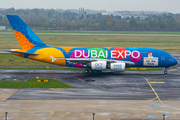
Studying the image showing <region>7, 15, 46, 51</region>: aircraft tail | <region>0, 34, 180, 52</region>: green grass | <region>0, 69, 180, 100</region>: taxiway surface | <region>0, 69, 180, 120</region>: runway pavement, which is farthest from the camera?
<region>0, 34, 180, 52</region>: green grass

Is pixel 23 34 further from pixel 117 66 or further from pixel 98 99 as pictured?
pixel 98 99

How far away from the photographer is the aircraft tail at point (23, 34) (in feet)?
164

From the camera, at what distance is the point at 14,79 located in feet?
146

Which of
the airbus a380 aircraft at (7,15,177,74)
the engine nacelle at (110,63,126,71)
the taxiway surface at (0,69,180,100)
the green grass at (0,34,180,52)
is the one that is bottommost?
the green grass at (0,34,180,52)

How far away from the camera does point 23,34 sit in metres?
50.4

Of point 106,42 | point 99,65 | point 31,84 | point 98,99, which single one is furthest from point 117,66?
point 106,42

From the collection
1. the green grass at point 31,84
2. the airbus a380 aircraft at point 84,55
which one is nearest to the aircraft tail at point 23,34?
the airbus a380 aircraft at point 84,55

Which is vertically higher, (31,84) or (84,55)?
(84,55)

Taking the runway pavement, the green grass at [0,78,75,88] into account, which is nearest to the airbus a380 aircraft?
the runway pavement

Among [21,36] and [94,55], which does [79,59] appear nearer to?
[94,55]

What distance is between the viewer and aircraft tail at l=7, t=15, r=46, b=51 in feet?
164

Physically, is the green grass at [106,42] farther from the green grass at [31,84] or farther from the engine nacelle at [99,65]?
the green grass at [31,84]

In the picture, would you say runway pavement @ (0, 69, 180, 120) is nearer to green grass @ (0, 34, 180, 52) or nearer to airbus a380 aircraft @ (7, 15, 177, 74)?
airbus a380 aircraft @ (7, 15, 177, 74)

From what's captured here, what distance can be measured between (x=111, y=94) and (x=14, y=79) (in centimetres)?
1794
